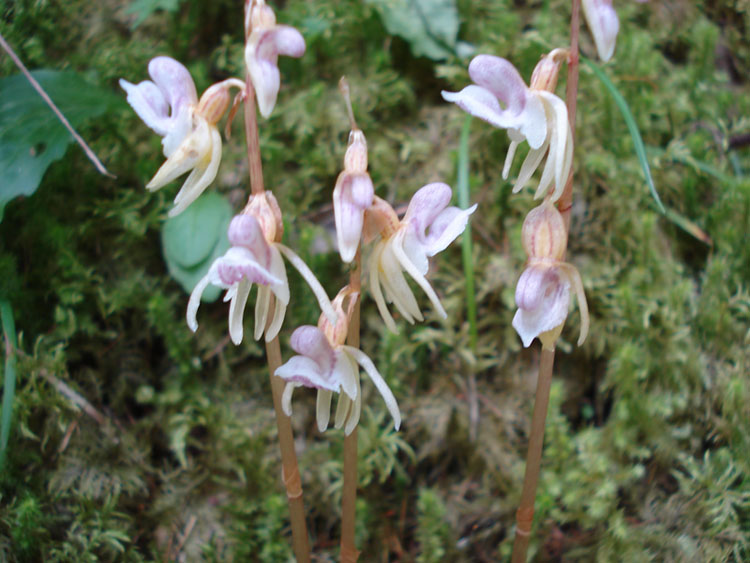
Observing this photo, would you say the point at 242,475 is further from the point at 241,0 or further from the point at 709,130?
the point at 709,130

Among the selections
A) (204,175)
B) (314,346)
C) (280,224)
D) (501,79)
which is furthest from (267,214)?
(501,79)

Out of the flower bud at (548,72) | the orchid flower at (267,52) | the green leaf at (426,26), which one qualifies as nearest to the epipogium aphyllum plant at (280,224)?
the orchid flower at (267,52)

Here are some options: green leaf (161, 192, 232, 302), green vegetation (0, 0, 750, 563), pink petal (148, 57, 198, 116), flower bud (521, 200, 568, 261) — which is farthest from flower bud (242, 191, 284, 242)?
green vegetation (0, 0, 750, 563)

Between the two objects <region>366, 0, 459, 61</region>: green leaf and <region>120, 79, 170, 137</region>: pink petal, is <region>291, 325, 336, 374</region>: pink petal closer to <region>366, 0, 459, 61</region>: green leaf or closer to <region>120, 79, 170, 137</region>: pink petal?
<region>120, 79, 170, 137</region>: pink petal

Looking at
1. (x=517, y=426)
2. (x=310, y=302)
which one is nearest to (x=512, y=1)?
(x=310, y=302)

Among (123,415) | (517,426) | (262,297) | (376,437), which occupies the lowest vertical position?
(517,426)

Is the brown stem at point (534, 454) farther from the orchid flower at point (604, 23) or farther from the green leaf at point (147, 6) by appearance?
the green leaf at point (147, 6)

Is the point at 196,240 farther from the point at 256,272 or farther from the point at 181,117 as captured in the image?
the point at 256,272
